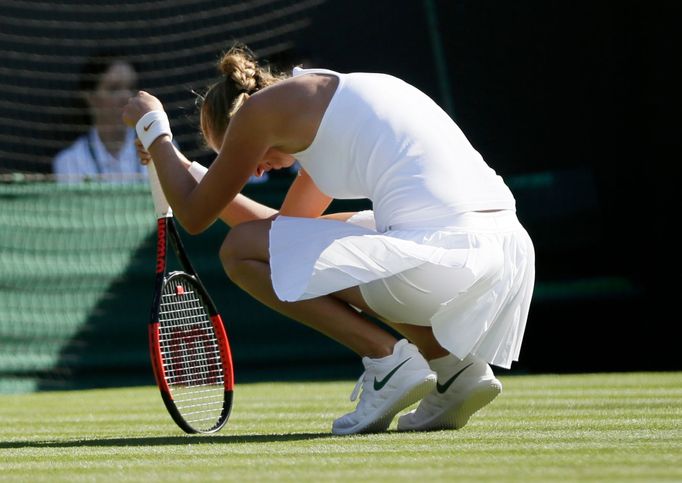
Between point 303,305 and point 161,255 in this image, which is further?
point 161,255

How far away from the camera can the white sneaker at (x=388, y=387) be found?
3.00 meters

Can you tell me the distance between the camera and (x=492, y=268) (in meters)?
2.99

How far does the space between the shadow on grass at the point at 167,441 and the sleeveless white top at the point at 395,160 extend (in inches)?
20.8

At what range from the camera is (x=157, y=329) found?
316 centimetres

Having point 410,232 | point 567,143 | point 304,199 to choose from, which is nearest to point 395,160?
point 410,232

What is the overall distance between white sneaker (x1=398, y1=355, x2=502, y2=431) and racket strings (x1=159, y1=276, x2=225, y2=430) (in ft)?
1.73

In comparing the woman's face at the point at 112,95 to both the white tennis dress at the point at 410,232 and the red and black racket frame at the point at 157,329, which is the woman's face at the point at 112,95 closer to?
the red and black racket frame at the point at 157,329

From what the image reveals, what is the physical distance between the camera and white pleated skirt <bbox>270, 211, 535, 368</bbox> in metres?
2.93

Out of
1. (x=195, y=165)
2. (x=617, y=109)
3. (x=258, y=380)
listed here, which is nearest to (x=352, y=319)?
(x=195, y=165)

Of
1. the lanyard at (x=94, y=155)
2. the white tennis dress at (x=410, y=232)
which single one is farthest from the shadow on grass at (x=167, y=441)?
the lanyard at (x=94, y=155)

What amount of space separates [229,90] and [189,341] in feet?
2.12

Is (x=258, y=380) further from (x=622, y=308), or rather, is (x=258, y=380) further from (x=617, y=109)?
(x=617, y=109)

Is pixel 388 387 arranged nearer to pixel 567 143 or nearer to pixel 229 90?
pixel 229 90

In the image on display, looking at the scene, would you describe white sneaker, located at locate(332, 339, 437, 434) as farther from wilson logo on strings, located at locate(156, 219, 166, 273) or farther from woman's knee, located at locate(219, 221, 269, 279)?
wilson logo on strings, located at locate(156, 219, 166, 273)
